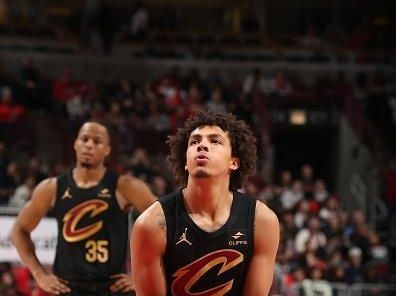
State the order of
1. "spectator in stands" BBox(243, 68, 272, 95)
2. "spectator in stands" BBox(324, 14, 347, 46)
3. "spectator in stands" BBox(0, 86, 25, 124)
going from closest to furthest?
"spectator in stands" BBox(0, 86, 25, 124)
"spectator in stands" BBox(243, 68, 272, 95)
"spectator in stands" BBox(324, 14, 347, 46)

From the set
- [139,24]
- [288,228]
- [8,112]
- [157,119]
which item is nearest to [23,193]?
[8,112]

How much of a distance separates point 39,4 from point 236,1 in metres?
5.80

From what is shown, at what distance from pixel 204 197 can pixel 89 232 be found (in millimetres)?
2325

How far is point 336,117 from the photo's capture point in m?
21.2

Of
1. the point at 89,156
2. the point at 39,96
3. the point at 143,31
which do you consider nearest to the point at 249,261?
the point at 89,156

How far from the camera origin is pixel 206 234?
505 centimetres

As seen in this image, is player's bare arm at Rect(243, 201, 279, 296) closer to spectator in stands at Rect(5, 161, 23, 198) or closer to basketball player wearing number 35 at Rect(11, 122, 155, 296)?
basketball player wearing number 35 at Rect(11, 122, 155, 296)

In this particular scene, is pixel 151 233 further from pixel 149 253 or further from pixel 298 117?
pixel 298 117

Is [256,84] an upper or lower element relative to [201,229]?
upper

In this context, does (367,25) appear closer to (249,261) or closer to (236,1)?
(236,1)

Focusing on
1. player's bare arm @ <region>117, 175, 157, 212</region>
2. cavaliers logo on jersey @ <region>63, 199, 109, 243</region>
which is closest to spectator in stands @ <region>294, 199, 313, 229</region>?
player's bare arm @ <region>117, 175, 157, 212</region>

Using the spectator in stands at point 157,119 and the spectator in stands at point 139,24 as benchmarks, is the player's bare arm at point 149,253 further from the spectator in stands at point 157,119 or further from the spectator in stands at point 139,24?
the spectator in stands at point 139,24

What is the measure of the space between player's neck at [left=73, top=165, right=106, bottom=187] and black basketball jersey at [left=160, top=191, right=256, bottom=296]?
226cm

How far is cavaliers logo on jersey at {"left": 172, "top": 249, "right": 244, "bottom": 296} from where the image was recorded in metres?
5.04
